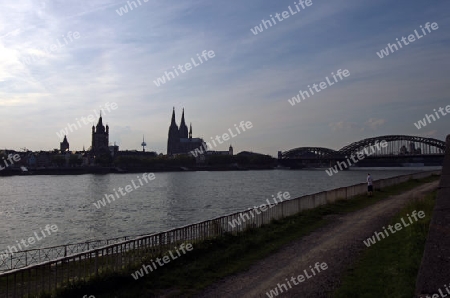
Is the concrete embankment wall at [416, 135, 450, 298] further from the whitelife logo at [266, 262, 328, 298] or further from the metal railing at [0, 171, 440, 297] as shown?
the metal railing at [0, 171, 440, 297]

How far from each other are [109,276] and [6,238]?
69.3 feet

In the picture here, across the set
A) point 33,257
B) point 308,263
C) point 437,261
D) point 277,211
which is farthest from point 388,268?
point 33,257

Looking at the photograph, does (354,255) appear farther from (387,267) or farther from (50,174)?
(50,174)

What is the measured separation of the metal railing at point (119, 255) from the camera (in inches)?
345

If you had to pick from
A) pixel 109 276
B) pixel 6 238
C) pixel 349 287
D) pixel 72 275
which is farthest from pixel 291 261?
pixel 6 238

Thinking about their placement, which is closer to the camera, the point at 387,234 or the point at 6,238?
the point at 387,234

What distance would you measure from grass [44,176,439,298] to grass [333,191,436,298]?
2.57 metres

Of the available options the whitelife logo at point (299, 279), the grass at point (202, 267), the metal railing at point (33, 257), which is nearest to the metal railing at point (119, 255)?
the grass at point (202, 267)

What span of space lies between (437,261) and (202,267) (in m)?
6.51

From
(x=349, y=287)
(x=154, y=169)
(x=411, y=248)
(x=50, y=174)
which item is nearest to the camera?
(x=349, y=287)

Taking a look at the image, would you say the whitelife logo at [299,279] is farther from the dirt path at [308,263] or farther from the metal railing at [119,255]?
the metal railing at [119,255]

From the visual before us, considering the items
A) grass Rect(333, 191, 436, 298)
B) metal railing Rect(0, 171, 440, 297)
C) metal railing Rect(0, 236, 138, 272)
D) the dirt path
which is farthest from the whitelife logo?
metal railing Rect(0, 236, 138, 272)

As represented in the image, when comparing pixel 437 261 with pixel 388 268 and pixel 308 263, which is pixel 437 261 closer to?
pixel 388 268

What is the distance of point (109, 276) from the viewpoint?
30.5 ft
